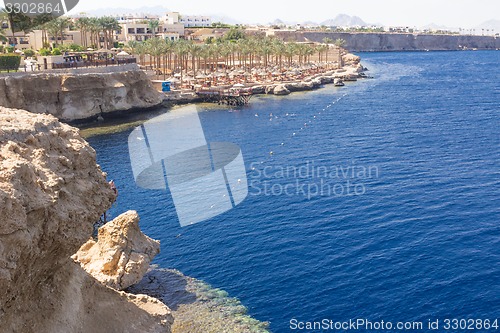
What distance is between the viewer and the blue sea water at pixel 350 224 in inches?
1165

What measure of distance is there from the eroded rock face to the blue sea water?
4.01 metres

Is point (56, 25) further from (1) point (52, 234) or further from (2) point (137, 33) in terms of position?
(1) point (52, 234)

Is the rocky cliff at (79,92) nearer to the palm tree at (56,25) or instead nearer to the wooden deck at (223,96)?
the wooden deck at (223,96)

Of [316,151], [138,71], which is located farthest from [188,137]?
[138,71]

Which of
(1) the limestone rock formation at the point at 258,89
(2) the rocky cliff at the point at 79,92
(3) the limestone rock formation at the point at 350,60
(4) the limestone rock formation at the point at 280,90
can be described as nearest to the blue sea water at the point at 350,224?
(2) the rocky cliff at the point at 79,92

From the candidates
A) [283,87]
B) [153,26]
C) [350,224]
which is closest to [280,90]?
[283,87]

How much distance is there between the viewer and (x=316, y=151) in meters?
62.8

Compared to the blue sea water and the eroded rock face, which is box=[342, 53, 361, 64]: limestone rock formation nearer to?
the blue sea water

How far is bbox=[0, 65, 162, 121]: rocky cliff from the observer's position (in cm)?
7188

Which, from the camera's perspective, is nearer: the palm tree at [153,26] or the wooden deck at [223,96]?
the wooden deck at [223,96]

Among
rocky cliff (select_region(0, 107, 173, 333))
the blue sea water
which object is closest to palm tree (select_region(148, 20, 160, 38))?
the blue sea water

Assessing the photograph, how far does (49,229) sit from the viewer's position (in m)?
14.9

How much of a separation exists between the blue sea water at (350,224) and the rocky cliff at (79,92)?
434 inches

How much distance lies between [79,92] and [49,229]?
68045mm
